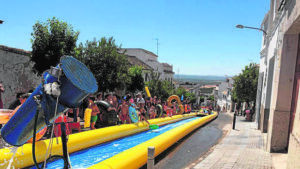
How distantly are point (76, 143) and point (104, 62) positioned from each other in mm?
13310

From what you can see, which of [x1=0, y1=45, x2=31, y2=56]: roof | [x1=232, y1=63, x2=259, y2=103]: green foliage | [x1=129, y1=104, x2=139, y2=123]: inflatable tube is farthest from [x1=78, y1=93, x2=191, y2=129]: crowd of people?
[x1=232, y1=63, x2=259, y2=103]: green foliage

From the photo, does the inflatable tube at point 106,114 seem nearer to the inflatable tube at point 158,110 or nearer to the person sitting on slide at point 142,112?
the person sitting on slide at point 142,112

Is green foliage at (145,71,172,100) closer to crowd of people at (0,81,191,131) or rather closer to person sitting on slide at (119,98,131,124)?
crowd of people at (0,81,191,131)

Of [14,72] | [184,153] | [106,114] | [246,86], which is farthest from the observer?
[246,86]

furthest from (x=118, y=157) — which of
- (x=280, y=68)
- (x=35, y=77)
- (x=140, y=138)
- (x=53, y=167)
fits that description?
(x=35, y=77)

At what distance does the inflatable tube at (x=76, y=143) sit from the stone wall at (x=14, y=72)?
24.5 feet

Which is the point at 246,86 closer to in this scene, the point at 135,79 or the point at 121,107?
the point at 135,79

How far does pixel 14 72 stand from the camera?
54.2ft

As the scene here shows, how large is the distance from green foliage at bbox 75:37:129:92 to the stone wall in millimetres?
4148

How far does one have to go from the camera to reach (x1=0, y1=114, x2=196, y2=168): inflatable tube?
18.9 feet

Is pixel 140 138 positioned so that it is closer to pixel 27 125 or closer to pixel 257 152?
pixel 257 152

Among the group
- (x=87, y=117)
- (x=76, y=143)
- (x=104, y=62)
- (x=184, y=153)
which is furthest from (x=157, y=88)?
(x=76, y=143)

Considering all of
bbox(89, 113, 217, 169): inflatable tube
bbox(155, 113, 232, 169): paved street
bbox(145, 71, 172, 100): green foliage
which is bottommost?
bbox(155, 113, 232, 169): paved street

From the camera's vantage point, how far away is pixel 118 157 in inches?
244
